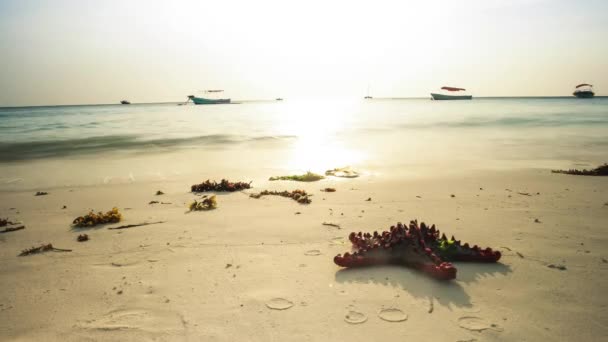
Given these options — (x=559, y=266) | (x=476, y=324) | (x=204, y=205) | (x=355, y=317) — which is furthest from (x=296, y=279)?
(x=204, y=205)

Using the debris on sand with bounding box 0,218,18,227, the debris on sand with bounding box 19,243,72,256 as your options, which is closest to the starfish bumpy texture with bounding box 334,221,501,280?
the debris on sand with bounding box 19,243,72,256

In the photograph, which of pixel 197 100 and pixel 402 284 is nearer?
pixel 402 284

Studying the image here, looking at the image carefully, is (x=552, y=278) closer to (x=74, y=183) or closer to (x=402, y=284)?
(x=402, y=284)

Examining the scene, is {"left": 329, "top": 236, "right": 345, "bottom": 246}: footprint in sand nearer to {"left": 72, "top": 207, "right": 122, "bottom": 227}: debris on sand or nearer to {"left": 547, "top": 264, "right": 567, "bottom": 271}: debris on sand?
{"left": 547, "top": 264, "right": 567, "bottom": 271}: debris on sand

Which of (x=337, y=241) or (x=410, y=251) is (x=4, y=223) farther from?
(x=410, y=251)

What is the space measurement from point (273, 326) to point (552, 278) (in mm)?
3180

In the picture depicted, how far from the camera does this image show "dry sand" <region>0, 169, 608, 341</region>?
128 inches

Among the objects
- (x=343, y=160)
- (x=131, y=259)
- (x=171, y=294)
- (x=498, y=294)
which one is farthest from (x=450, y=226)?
(x=343, y=160)

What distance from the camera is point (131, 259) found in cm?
486

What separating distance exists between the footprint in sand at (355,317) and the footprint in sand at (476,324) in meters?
0.85

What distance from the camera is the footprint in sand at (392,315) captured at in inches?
132

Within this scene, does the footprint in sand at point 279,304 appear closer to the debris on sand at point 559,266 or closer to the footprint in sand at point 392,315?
the footprint in sand at point 392,315

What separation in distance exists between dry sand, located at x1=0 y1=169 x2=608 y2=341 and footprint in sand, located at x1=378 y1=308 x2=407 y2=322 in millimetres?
16

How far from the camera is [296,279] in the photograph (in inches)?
164
